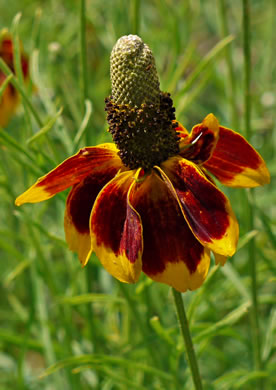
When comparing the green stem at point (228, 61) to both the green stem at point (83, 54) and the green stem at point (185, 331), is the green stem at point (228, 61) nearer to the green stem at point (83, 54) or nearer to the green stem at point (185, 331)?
the green stem at point (83, 54)

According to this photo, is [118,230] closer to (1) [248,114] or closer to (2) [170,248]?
(2) [170,248]

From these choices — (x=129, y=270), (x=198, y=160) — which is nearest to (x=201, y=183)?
(x=198, y=160)

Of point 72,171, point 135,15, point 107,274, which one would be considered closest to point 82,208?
point 72,171

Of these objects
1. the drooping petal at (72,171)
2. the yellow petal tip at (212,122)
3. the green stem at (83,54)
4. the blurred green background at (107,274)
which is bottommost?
the blurred green background at (107,274)

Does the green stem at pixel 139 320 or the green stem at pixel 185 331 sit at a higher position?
the green stem at pixel 185 331

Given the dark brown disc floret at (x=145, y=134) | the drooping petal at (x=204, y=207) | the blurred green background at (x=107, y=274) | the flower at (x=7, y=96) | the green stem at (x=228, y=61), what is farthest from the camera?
the flower at (x=7, y=96)

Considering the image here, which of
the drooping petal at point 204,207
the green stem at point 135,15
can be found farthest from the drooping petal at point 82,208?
the green stem at point 135,15

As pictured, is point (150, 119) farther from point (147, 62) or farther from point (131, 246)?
point (131, 246)
